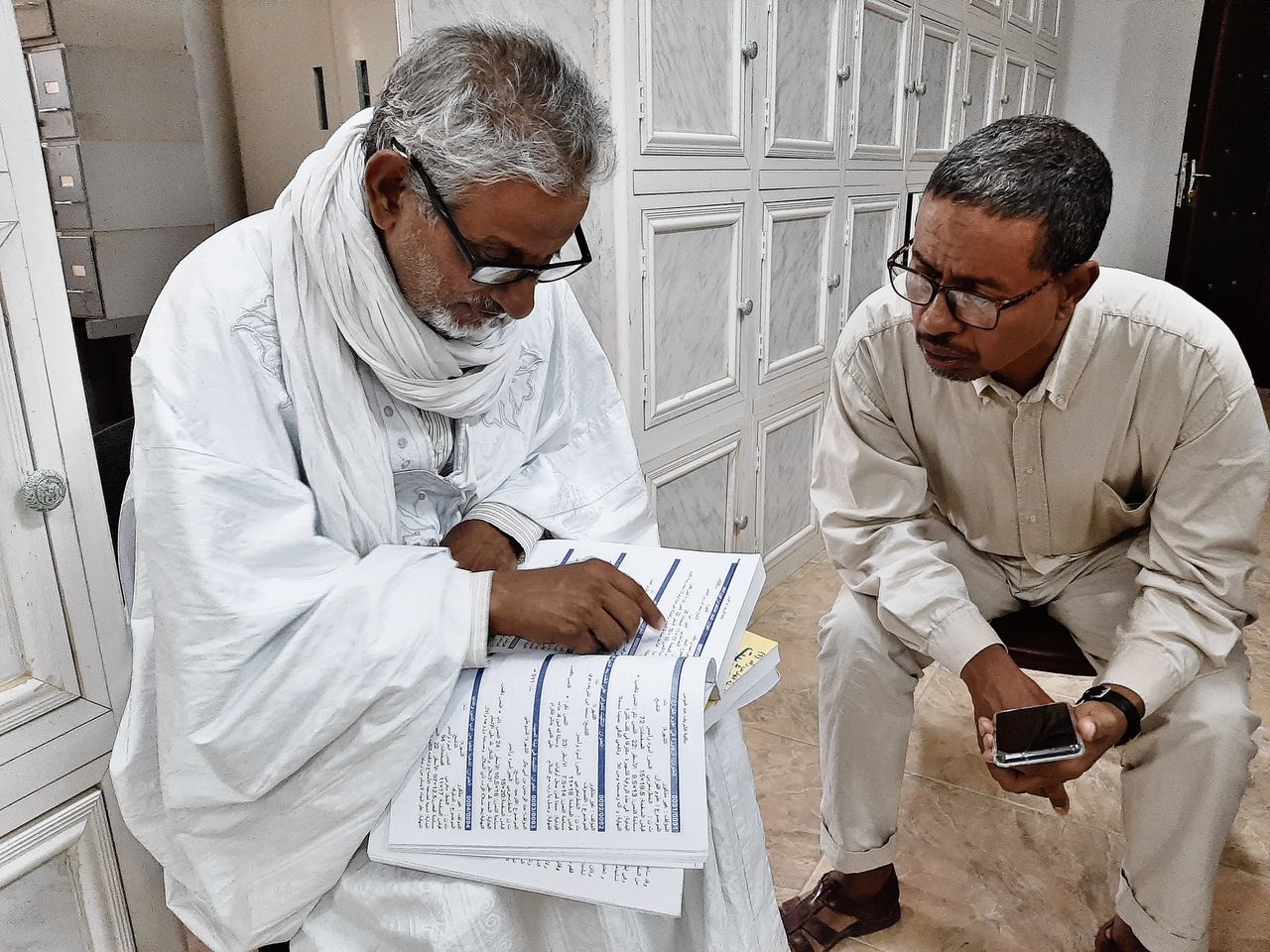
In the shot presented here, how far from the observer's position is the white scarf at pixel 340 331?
2.86ft

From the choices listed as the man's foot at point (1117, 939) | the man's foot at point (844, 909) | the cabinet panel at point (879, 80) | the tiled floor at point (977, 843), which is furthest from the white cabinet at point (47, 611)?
the cabinet panel at point (879, 80)

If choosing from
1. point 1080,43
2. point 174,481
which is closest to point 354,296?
point 174,481

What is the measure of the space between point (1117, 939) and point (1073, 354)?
795 millimetres

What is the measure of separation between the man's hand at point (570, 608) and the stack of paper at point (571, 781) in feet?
0.08

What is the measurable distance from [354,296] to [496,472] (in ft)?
0.96

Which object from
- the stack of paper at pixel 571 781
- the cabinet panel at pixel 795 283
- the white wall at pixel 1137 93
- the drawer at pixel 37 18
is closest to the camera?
the stack of paper at pixel 571 781

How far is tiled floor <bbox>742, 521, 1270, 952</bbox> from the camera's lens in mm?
1347

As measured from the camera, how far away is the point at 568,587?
0.87 metres

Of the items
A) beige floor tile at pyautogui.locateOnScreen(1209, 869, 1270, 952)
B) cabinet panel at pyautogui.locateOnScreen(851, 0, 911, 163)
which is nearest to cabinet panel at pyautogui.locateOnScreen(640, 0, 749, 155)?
cabinet panel at pyautogui.locateOnScreen(851, 0, 911, 163)

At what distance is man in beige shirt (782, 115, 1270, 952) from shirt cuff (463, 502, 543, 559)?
0.51m

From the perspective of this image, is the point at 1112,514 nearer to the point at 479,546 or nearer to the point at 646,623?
the point at 646,623

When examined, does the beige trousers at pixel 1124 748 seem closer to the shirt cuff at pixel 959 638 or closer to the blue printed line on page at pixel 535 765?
the shirt cuff at pixel 959 638

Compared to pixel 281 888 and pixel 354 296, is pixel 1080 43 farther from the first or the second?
pixel 281 888

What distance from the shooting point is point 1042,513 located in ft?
4.38
